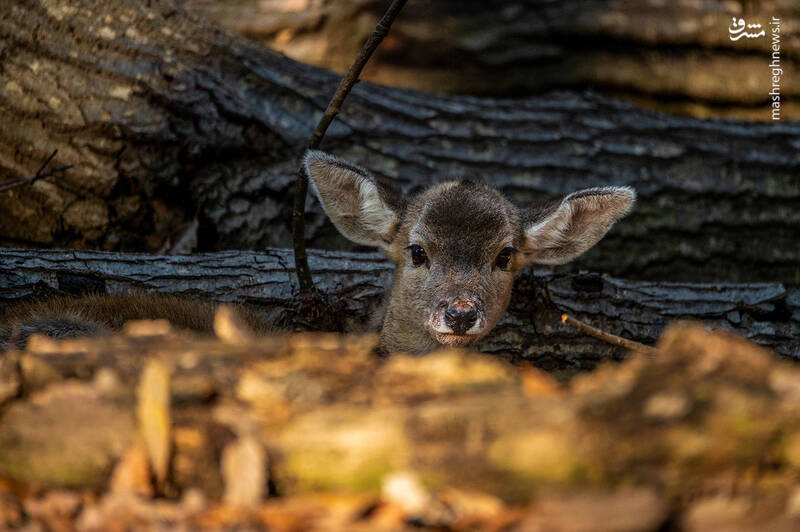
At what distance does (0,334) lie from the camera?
12.1 ft

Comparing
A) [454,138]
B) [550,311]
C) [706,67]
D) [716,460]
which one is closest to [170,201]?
[454,138]

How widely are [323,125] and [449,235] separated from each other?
88 centimetres

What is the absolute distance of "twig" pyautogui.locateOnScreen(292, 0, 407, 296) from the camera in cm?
407

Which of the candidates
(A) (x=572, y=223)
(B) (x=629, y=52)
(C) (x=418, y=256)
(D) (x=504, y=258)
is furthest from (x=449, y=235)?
(B) (x=629, y=52)

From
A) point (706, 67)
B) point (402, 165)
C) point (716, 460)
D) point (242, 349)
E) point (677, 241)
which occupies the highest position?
point (706, 67)

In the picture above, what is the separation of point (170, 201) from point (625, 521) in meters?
4.32

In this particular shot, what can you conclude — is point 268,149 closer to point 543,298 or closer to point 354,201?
point 354,201

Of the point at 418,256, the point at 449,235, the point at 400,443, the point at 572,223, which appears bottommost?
the point at 400,443

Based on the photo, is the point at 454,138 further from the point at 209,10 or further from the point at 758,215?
the point at 209,10

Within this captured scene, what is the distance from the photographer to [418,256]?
4535mm

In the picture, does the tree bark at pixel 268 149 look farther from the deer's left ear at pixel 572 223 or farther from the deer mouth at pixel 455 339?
the deer mouth at pixel 455 339

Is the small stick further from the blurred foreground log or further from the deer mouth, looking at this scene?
the blurred foreground log

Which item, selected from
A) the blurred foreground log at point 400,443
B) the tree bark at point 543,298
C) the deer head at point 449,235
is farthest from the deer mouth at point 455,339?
the blurred foreground log at point 400,443

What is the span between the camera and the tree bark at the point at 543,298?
14.7 ft
